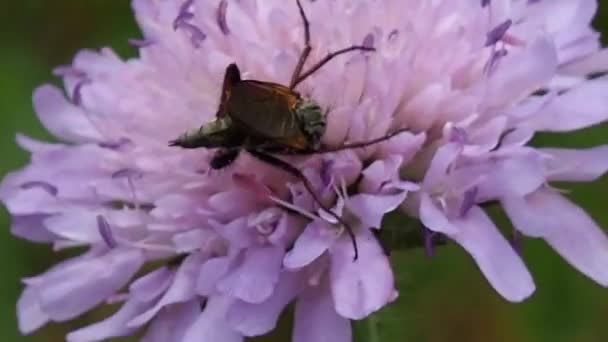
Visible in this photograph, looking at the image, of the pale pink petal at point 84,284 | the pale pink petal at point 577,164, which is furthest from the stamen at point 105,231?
the pale pink petal at point 577,164

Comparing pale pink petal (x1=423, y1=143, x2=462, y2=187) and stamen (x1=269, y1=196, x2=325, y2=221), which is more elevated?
stamen (x1=269, y1=196, x2=325, y2=221)

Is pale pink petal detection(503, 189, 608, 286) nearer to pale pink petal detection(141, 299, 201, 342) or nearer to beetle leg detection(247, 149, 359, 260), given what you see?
beetle leg detection(247, 149, 359, 260)

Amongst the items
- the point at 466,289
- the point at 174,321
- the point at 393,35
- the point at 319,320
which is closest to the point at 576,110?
the point at 393,35

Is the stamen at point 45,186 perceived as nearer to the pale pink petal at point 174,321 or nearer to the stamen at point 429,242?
the pale pink petal at point 174,321

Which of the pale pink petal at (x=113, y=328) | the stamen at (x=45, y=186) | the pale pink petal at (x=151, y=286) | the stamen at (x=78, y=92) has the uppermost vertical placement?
the stamen at (x=78, y=92)

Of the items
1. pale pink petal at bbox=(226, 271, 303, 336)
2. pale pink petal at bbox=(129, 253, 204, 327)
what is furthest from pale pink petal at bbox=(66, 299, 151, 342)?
pale pink petal at bbox=(226, 271, 303, 336)

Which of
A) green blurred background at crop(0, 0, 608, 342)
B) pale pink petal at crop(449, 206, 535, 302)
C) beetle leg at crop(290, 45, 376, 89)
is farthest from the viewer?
green blurred background at crop(0, 0, 608, 342)

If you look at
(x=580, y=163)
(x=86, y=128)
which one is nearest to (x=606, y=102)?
(x=580, y=163)

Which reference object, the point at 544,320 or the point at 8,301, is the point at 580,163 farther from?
the point at 8,301
